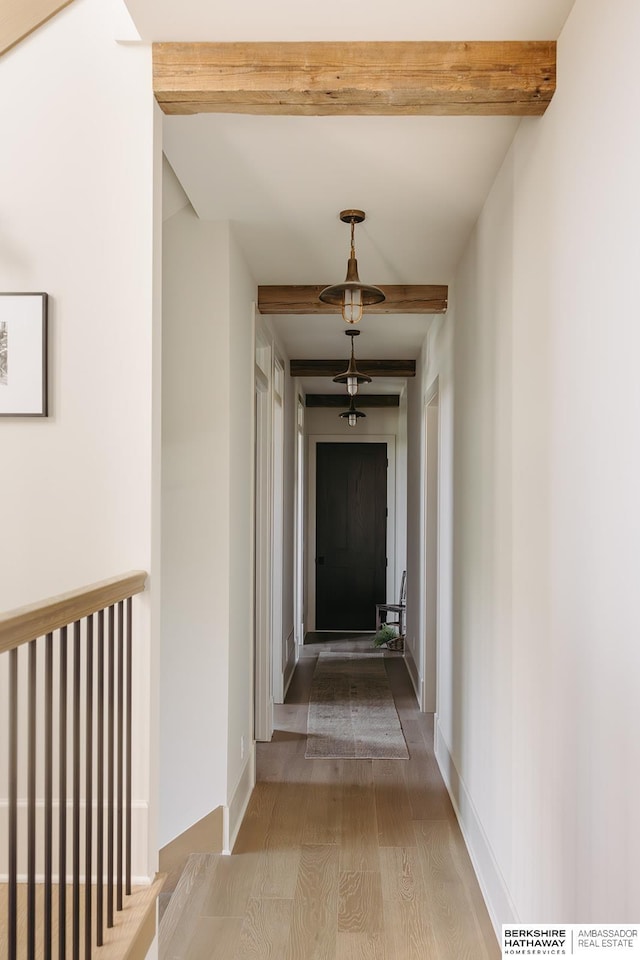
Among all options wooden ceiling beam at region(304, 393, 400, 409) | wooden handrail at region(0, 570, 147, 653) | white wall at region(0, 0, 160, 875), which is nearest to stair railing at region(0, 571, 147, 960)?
wooden handrail at region(0, 570, 147, 653)

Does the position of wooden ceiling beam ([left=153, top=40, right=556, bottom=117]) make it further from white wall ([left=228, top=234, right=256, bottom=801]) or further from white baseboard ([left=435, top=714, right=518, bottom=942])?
white baseboard ([left=435, top=714, right=518, bottom=942])

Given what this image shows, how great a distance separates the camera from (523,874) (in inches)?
90.7

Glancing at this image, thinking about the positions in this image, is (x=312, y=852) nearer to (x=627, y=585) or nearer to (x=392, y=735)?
(x=392, y=735)

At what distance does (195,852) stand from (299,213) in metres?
2.71

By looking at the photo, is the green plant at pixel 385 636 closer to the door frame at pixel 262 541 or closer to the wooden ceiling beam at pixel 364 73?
the door frame at pixel 262 541

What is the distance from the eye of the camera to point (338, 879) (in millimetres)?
3021

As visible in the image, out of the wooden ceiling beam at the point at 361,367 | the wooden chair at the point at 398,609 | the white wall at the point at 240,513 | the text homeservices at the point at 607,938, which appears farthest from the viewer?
the wooden chair at the point at 398,609

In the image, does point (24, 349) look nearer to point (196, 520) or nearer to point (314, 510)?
point (196, 520)

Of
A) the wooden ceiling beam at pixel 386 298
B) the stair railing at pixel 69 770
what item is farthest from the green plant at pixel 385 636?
the stair railing at pixel 69 770

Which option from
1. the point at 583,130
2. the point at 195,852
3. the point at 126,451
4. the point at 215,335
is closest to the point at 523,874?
the point at 195,852

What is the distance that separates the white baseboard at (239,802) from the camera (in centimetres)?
326

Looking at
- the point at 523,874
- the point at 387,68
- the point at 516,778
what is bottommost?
the point at 523,874

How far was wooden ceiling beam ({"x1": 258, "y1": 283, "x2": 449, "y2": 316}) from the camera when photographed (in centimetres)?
429

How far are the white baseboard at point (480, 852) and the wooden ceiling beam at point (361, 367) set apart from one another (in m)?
3.32
